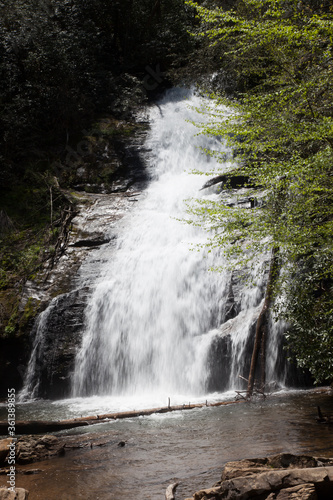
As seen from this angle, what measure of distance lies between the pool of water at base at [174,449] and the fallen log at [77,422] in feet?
0.72

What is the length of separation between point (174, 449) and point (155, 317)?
6.42 m

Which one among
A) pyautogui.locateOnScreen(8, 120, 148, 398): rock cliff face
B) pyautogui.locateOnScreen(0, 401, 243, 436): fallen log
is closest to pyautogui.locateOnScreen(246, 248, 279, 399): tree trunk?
pyautogui.locateOnScreen(0, 401, 243, 436): fallen log

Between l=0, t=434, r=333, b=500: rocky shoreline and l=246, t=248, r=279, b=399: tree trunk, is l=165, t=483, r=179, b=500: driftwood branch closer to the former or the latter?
l=0, t=434, r=333, b=500: rocky shoreline

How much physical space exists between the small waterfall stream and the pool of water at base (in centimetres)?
262

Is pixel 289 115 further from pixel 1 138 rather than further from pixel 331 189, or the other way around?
pixel 1 138

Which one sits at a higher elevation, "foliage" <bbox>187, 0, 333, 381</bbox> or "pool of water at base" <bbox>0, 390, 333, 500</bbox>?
"foliage" <bbox>187, 0, 333, 381</bbox>

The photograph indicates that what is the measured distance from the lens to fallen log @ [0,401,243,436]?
22.3ft

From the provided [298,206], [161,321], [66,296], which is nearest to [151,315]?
[161,321]

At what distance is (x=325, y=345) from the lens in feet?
23.6

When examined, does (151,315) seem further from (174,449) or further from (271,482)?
(271,482)

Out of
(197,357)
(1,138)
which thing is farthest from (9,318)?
(1,138)

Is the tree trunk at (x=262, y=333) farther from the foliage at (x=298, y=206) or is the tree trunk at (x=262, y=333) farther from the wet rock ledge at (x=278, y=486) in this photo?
the wet rock ledge at (x=278, y=486)

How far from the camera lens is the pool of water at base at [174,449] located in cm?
427

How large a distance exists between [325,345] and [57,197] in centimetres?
1344
